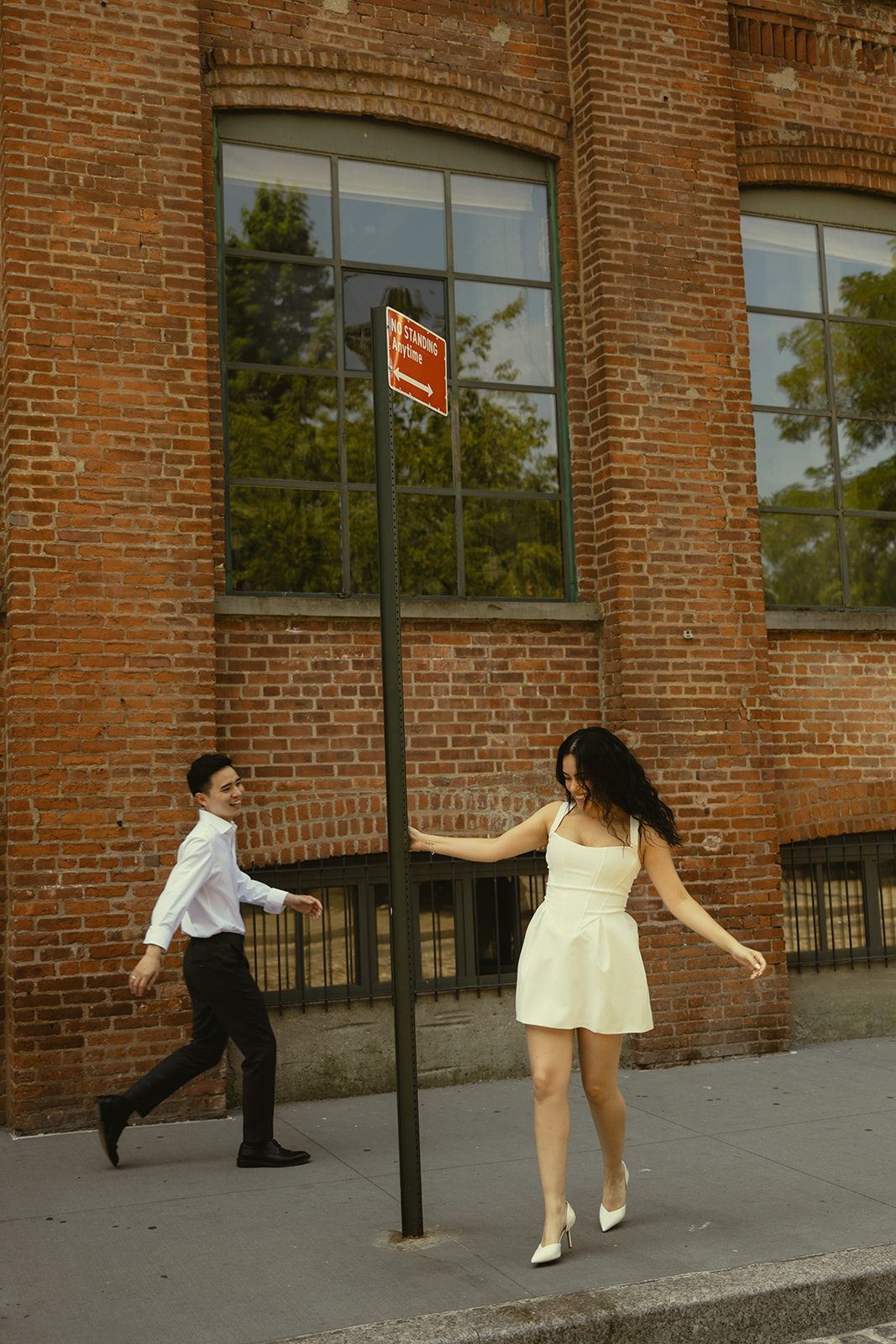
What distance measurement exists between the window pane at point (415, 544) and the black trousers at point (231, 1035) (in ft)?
8.83

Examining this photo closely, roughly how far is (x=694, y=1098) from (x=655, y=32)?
22.1 feet

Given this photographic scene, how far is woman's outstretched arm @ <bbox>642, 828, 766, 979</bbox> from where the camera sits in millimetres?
4188

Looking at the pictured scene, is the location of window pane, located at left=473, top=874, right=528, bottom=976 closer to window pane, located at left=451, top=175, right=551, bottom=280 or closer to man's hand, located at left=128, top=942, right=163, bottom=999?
man's hand, located at left=128, top=942, right=163, bottom=999

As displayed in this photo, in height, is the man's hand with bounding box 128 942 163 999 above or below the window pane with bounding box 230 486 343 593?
below

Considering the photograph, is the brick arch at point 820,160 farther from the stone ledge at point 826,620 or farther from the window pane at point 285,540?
the window pane at point 285,540

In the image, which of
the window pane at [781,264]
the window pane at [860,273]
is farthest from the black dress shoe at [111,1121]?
the window pane at [860,273]

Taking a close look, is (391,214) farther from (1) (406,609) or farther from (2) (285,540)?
(1) (406,609)

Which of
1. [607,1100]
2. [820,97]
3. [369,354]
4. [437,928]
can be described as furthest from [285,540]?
[820,97]

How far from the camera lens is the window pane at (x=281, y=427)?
24.0 feet

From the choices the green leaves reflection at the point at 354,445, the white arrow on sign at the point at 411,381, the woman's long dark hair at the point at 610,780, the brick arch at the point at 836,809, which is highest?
the green leaves reflection at the point at 354,445

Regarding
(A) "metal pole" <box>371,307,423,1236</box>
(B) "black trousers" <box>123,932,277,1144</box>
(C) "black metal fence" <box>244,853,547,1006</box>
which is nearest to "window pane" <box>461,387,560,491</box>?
(C) "black metal fence" <box>244,853,547,1006</box>

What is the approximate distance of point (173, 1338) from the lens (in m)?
3.69

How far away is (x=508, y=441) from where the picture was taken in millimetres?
8031

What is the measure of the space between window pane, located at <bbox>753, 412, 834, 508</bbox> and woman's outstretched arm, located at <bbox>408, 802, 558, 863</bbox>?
4.86m
